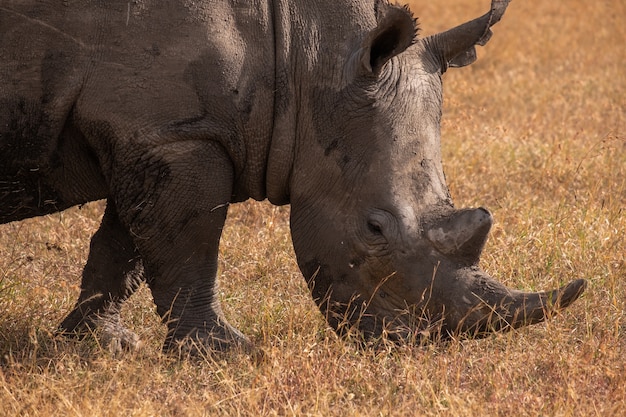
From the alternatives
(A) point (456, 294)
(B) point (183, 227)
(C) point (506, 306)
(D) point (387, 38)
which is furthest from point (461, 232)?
(B) point (183, 227)

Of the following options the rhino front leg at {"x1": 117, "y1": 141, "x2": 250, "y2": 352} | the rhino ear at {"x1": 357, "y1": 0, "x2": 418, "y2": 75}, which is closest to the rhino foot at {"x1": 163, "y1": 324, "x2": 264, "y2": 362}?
the rhino front leg at {"x1": 117, "y1": 141, "x2": 250, "y2": 352}

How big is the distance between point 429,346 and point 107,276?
1.93m

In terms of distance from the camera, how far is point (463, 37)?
5.89 m

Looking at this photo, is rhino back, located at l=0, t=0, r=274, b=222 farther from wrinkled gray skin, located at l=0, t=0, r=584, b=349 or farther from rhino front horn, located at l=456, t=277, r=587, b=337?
rhino front horn, located at l=456, t=277, r=587, b=337

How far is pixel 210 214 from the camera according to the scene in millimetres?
5637

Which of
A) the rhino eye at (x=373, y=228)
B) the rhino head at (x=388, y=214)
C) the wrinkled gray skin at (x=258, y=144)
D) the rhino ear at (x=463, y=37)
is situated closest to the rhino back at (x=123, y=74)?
the wrinkled gray skin at (x=258, y=144)

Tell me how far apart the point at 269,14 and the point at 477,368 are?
76.3 inches

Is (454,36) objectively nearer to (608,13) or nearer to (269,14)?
(269,14)

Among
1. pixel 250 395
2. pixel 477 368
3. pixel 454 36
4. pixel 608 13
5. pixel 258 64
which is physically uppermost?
pixel 608 13

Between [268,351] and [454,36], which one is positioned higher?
[454,36]

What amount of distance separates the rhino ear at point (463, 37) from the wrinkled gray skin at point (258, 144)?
11mm

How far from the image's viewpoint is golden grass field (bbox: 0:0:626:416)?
5.23 m

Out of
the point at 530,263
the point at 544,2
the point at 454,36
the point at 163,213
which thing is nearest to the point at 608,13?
the point at 544,2

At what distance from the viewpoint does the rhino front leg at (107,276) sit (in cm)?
647
